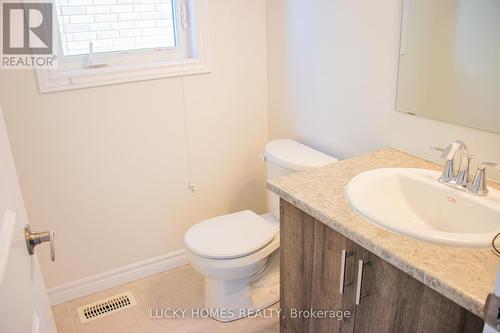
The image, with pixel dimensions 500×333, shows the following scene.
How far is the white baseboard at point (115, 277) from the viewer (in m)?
2.29

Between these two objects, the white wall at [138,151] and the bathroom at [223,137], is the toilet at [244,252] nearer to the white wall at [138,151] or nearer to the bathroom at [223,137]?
the bathroom at [223,137]

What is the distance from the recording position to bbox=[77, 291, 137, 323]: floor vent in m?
2.18

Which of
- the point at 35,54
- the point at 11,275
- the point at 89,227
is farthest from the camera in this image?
the point at 89,227

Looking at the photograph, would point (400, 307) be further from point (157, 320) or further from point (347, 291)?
point (157, 320)

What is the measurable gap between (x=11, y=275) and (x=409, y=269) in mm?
845

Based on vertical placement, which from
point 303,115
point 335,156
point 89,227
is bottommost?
point 89,227

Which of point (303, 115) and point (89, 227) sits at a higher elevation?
point (303, 115)

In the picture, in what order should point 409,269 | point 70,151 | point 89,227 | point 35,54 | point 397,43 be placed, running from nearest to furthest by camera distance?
point 409,269
point 397,43
point 35,54
point 70,151
point 89,227

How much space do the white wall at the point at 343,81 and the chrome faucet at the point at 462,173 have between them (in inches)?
6.4

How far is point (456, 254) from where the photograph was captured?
107 cm

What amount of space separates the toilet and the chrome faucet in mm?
655

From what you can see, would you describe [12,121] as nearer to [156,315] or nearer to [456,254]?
[156,315]

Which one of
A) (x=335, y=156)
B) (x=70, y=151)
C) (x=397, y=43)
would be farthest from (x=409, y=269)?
(x=70, y=151)

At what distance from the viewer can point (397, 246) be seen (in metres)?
1.11
